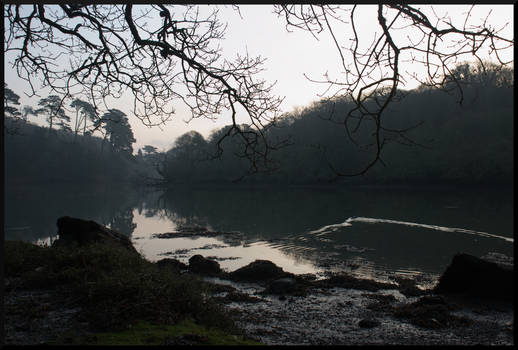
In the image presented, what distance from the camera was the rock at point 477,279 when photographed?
7.90 m

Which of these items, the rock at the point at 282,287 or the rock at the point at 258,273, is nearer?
the rock at the point at 282,287

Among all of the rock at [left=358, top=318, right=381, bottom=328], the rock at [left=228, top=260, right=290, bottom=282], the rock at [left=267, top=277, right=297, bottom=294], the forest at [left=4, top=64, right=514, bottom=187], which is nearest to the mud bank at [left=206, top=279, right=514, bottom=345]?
the rock at [left=358, top=318, right=381, bottom=328]

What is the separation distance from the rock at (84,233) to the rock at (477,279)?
704cm

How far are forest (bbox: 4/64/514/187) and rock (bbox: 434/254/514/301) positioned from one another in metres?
27.5

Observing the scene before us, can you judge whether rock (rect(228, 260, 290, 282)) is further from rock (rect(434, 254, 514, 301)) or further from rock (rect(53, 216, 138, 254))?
rock (rect(434, 254, 514, 301))

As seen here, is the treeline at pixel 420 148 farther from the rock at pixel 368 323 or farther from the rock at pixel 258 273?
the rock at pixel 368 323

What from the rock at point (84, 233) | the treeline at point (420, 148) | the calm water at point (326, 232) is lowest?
the calm water at point (326, 232)

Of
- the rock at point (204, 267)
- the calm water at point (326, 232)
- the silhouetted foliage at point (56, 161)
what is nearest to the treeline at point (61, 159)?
the silhouetted foliage at point (56, 161)

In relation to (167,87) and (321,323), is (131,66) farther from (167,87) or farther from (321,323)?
(321,323)

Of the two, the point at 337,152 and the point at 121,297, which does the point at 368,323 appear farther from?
the point at 337,152

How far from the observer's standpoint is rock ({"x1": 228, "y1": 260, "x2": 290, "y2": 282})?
974cm

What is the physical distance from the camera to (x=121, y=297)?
4.55 meters

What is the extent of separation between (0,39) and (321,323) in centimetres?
552

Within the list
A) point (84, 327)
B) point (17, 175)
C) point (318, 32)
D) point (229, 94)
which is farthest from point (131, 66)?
point (17, 175)
